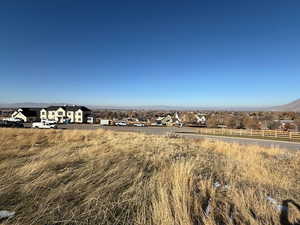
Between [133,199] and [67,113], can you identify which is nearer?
[133,199]

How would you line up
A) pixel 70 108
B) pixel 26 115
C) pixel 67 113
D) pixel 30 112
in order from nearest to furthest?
pixel 26 115
pixel 67 113
pixel 30 112
pixel 70 108

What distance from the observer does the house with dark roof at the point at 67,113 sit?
64688 millimetres

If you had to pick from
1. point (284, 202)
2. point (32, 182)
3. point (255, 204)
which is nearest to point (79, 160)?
point (32, 182)

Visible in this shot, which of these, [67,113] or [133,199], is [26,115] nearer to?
[67,113]

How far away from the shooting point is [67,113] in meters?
65.3

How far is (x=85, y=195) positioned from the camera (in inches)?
109

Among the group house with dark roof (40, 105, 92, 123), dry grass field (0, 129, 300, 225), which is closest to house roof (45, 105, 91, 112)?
house with dark roof (40, 105, 92, 123)

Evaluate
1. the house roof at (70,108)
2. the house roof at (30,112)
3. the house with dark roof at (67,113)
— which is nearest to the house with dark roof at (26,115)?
the house roof at (30,112)

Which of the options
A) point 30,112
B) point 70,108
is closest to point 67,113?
point 70,108

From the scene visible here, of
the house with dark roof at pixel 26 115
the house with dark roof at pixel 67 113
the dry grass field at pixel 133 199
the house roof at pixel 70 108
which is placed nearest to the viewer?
the dry grass field at pixel 133 199

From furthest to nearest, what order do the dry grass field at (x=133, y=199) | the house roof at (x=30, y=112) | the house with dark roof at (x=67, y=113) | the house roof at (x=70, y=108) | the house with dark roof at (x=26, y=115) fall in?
1. the house roof at (x=70, y=108)
2. the house with dark roof at (x=67, y=113)
3. the house roof at (x=30, y=112)
4. the house with dark roof at (x=26, y=115)
5. the dry grass field at (x=133, y=199)

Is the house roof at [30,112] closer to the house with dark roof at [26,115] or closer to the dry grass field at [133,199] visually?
the house with dark roof at [26,115]

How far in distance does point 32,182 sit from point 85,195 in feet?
3.73

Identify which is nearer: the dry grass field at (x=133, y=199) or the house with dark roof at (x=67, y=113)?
the dry grass field at (x=133, y=199)
